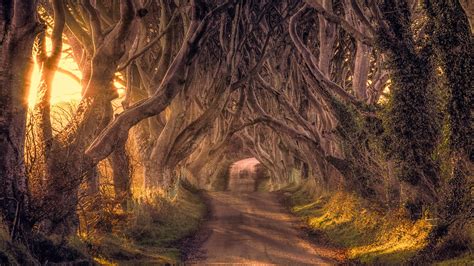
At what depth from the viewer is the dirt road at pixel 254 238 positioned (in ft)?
49.9

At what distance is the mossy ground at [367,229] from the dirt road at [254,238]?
0.93m

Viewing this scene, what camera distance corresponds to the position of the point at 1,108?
9375 mm

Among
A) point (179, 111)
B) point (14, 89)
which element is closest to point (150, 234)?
point (179, 111)

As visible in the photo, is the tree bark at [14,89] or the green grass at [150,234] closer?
the tree bark at [14,89]

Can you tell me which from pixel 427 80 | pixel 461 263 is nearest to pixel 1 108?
pixel 461 263

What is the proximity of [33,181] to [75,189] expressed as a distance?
1.12m

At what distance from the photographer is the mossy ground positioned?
1370cm

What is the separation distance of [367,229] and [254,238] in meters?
3.56

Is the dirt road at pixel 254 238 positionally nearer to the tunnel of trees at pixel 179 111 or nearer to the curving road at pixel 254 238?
the curving road at pixel 254 238

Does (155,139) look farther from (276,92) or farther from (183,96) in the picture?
(276,92)

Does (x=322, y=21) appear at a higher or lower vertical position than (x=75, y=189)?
higher

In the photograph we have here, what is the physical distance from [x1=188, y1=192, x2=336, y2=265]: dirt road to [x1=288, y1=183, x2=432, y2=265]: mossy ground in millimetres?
933

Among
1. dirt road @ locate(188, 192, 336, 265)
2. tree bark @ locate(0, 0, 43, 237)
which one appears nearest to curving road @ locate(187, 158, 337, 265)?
dirt road @ locate(188, 192, 336, 265)

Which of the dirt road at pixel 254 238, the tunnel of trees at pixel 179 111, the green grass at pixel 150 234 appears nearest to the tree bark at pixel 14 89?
the tunnel of trees at pixel 179 111
